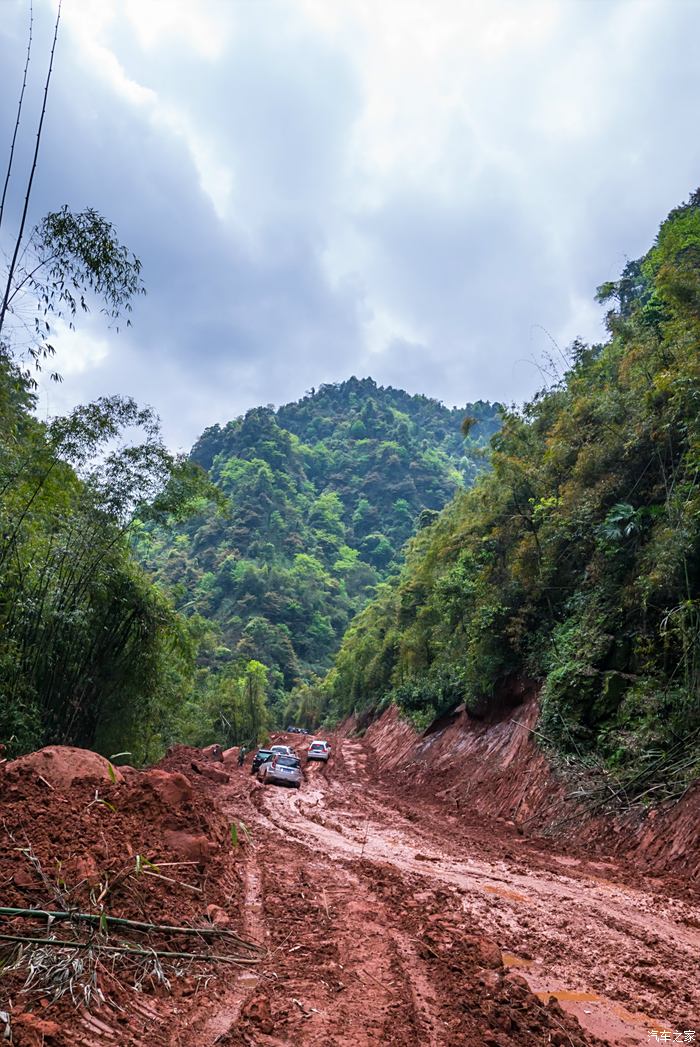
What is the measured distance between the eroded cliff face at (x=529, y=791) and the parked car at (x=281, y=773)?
3634mm

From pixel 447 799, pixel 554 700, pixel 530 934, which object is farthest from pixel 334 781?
pixel 530 934

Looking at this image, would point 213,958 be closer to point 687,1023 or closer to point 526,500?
point 687,1023

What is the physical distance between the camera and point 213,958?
3.67 metres

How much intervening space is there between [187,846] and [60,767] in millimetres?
1869

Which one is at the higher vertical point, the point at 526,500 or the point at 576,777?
the point at 526,500

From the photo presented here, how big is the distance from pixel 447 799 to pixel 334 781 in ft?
19.2

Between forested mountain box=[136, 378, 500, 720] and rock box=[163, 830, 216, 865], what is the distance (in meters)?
Answer: 19.7

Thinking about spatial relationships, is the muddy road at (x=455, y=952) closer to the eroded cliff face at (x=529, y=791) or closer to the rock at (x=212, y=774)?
the eroded cliff face at (x=529, y=791)

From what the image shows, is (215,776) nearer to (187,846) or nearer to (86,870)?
(187,846)

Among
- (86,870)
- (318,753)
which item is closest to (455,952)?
(86,870)

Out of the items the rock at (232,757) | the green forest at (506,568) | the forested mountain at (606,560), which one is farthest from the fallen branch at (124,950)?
the rock at (232,757)

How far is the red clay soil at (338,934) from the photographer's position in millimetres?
3043

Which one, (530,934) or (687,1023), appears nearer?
(687,1023)

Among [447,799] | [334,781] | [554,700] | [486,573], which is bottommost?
[334,781]
